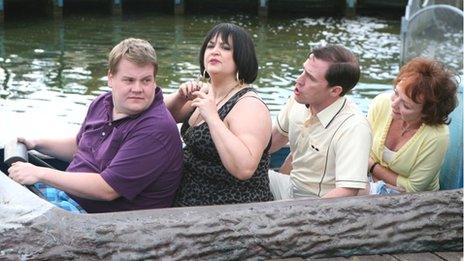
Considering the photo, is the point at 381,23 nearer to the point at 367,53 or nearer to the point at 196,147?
the point at 367,53

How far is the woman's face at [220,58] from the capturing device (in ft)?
9.00

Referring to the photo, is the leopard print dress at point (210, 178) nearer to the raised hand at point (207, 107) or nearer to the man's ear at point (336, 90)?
the raised hand at point (207, 107)

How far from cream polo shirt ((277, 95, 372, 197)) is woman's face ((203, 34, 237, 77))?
0.43 m

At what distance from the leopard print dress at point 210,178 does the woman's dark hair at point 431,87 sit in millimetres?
664

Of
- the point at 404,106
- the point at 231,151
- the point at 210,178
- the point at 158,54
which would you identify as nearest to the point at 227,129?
the point at 231,151

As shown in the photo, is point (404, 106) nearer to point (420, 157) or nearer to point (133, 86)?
point (420, 157)

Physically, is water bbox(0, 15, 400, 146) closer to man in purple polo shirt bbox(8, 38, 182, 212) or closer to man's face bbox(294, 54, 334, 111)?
man in purple polo shirt bbox(8, 38, 182, 212)

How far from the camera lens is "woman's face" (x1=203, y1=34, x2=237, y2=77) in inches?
108

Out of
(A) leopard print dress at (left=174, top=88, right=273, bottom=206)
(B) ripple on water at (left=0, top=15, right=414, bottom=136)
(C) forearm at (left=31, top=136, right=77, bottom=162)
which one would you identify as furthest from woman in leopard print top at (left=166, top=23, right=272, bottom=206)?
(B) ripple on water at (left=0, top=15, right=414, bottom=136)

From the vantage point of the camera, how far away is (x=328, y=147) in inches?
113

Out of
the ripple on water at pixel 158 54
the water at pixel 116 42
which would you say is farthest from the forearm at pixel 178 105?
the ripple on water at pixel 158 54

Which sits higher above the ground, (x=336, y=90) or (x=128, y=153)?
(x=336, y=90)

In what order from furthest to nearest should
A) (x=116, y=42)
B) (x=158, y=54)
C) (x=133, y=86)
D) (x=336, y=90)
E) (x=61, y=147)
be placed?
(x=116, y=42) → (x=158, y=54) → (x=61, y=147) → (x=336, y=90) → (x=133, y=86)

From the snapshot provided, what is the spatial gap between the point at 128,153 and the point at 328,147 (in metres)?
0.80
